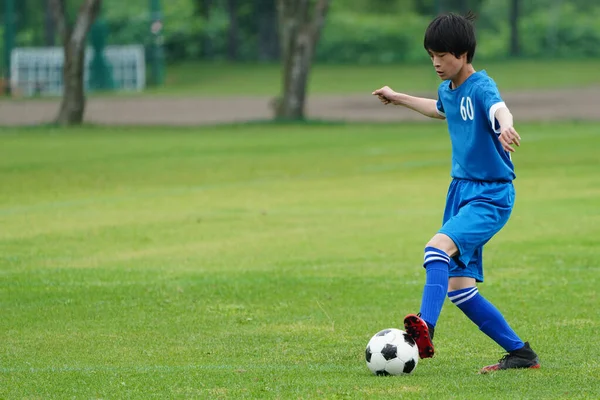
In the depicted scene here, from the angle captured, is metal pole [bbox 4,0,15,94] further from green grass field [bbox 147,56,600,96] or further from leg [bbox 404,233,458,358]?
leg [bbox 404,233,458,358]

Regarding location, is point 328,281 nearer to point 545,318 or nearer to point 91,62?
point 545,318

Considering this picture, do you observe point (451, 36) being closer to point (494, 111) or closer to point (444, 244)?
point (494, 111)

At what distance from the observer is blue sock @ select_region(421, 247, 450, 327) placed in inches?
240

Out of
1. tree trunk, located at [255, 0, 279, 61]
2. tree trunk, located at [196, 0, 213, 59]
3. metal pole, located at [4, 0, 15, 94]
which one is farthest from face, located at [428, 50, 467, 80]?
tree trunk, located at [196, 0, 213, 59]

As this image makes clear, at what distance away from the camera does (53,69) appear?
48.5 metres

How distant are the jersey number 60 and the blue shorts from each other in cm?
35

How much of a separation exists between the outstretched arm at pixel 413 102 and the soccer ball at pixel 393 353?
1.40 metres

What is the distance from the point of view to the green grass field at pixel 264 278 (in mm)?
6352

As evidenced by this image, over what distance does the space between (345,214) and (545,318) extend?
6.62 m

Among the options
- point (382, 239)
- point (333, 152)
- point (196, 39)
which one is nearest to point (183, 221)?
point (382, 239)

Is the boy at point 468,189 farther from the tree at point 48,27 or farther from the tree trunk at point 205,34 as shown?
the tree trunk at point 205,34

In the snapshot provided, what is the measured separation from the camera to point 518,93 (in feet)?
138

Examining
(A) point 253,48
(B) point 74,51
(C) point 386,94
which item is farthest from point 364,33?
(C) point 386,94

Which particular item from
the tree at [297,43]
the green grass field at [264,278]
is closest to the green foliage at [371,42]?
the tree at [297,43]
